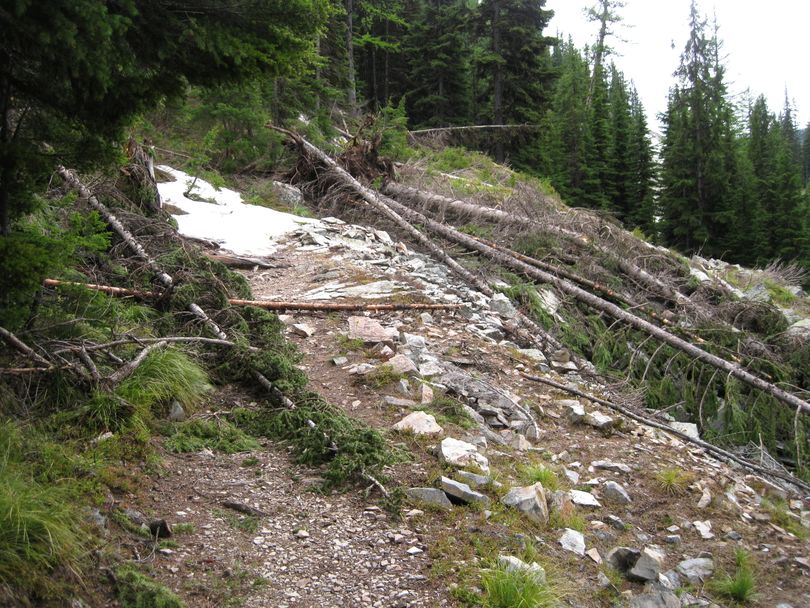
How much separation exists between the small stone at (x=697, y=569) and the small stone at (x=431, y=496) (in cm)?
154

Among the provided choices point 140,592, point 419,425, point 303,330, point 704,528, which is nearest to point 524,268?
point 303,330

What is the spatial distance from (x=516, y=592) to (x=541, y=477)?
1.48m

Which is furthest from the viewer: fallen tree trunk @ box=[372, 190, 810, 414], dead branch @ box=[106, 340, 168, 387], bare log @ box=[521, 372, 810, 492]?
fallen tree trunk @ box=[372, 190, 810, 414]

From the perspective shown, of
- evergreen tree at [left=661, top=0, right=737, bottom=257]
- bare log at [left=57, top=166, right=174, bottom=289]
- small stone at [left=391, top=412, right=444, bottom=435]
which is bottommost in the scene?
small stone at [left=391, top=412, right=444, bottom=435]

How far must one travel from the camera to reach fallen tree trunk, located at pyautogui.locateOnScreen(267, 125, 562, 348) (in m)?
7.48

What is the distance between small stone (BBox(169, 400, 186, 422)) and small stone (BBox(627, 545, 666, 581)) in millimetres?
3219

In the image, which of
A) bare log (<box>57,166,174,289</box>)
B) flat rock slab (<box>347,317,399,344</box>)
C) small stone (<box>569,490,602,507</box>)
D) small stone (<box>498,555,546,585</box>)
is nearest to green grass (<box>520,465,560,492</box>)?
small stone (<box>569,490,602,507</box>)

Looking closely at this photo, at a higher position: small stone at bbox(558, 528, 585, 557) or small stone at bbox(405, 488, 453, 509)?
A: small stone at bbox(405, 488, 453, 509)

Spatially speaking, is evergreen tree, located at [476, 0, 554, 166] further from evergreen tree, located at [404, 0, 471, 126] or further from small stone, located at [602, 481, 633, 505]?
small stone, located at [602, 481, 633, 505]

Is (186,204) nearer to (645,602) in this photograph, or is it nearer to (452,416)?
(452,416)

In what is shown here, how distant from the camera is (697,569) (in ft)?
12.4

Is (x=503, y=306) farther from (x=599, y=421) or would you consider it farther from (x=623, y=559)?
(x=623, y=559)

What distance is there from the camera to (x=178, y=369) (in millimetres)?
4523

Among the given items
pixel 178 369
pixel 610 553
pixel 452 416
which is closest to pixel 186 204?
pixel 178 369
